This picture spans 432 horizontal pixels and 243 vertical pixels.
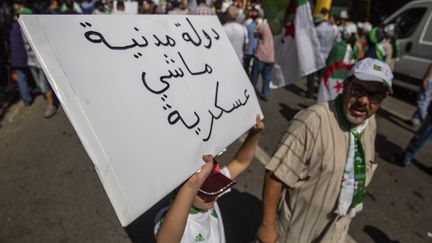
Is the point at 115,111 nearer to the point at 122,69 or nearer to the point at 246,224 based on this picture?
the point at 122,69

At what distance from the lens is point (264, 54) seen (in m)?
6.38

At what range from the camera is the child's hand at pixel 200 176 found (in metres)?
1.11

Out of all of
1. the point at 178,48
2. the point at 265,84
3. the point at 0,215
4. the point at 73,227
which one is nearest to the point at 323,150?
the point at 178,48

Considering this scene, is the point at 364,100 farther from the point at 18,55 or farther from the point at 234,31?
the point at 18,55

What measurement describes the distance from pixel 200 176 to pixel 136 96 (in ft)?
1.21

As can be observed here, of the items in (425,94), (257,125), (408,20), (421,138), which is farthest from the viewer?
(408,20)

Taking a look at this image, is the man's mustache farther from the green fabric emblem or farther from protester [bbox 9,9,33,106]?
protester [bbox 9,9,33,106]

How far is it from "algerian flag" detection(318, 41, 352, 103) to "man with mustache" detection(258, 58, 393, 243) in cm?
287

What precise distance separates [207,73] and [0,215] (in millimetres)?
2844

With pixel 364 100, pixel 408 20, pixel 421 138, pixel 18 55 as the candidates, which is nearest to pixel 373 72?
pixel 364 100

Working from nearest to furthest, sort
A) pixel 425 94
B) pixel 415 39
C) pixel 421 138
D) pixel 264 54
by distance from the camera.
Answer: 1. pixel 421 138
2. pixel 425 94
3. pixel 264 54
4. pixel 415 39

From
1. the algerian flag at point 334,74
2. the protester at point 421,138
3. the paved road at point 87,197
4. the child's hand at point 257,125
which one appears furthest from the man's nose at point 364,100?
the protester at point 421,138

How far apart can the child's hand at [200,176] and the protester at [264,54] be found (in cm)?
526

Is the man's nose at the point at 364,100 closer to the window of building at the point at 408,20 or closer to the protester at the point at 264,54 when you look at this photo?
the protester at the point at 264,54
